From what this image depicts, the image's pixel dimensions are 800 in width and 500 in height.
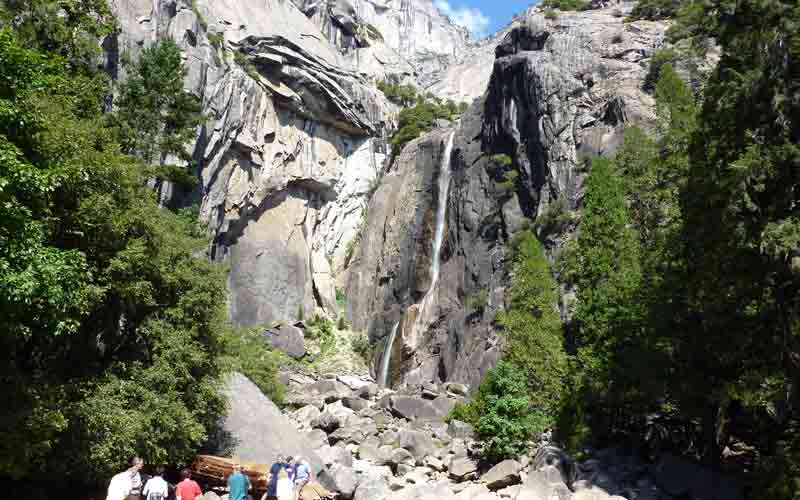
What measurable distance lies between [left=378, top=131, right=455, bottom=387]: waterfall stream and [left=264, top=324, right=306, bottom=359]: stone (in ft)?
20.9

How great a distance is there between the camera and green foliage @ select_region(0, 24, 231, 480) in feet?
34.6

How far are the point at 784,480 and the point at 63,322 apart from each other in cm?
1443

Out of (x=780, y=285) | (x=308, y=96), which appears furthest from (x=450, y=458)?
(x=308, y=96)

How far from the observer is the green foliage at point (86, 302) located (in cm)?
1055

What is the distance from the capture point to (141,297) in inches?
670

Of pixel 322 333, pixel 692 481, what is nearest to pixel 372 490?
pixel 692 481

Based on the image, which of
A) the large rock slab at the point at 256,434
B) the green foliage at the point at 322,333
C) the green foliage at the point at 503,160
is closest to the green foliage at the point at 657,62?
the green foliage at the point at 503,160

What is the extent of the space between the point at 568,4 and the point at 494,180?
16722 millimetres

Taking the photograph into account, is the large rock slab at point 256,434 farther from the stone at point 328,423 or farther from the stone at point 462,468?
the stone at point 328,423

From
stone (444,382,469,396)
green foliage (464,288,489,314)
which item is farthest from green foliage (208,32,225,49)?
stone (444,382,469,396)

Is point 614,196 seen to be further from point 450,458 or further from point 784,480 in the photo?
point 784,480

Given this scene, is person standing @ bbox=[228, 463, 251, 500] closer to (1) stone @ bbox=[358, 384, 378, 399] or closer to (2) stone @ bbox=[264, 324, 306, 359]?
(1) stone @ bbox=[358, 384, 378, 399]

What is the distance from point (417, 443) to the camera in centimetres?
2475

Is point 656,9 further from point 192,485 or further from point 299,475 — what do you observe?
point 192,485
